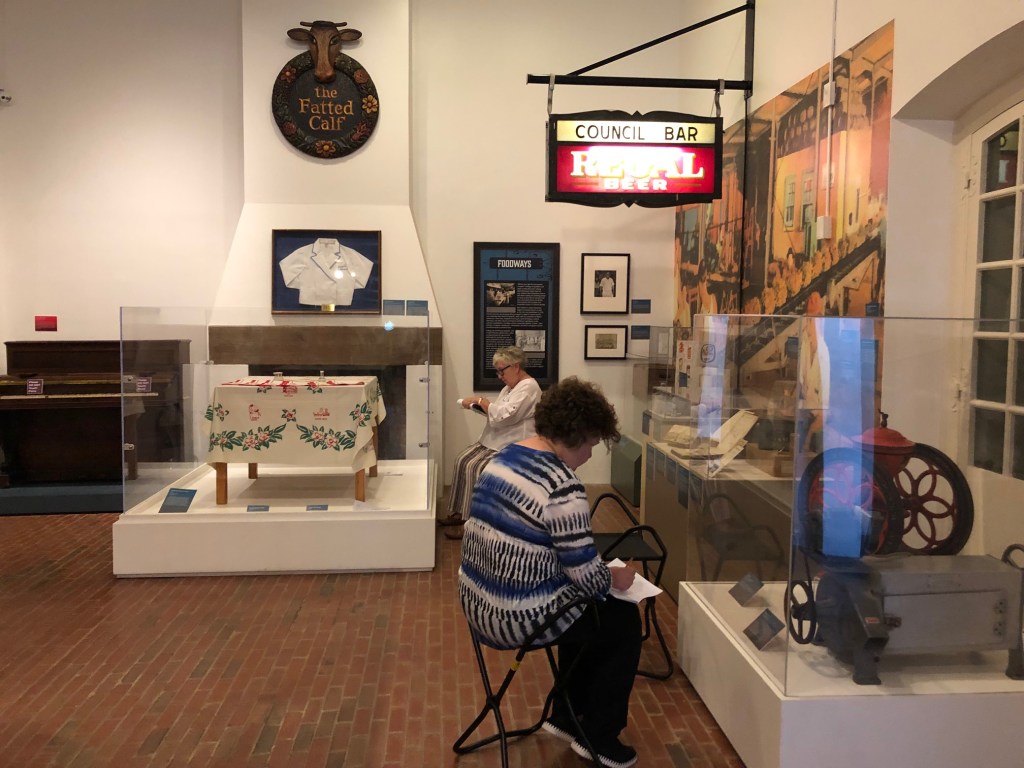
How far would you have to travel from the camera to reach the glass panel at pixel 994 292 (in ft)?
11.0

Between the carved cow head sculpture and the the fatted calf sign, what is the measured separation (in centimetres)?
250

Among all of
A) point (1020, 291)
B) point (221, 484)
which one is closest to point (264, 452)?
point (221, 484)

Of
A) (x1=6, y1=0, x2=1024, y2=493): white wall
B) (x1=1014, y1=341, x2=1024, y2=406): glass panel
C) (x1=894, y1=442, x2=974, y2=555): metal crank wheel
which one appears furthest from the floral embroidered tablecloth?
(x1=1014, y1=341, x2=1024, y2=406): glass panel

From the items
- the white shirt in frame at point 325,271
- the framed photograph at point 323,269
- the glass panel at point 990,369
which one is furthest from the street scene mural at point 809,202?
the white shirt in frame at point 325,271

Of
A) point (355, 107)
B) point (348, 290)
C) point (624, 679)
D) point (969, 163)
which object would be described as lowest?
point (624, 679)

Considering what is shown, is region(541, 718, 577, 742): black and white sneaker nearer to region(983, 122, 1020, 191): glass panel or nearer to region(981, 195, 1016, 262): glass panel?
region(981, 195, 1016, 262): glass panel

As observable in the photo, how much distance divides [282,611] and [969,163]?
13.1 ft

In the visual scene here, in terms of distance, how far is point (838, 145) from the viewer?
4.25 meters

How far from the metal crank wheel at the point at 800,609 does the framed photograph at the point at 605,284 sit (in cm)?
469

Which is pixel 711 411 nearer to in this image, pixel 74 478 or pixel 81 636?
pixel 81 636

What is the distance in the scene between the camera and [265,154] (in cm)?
663

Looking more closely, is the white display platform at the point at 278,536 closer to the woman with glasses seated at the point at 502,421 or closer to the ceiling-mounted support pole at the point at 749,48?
the woman with glasses seated at the point at 502,421

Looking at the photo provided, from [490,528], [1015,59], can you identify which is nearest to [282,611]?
[490,528]

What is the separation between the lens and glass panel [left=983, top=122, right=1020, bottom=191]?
10.9 ft
